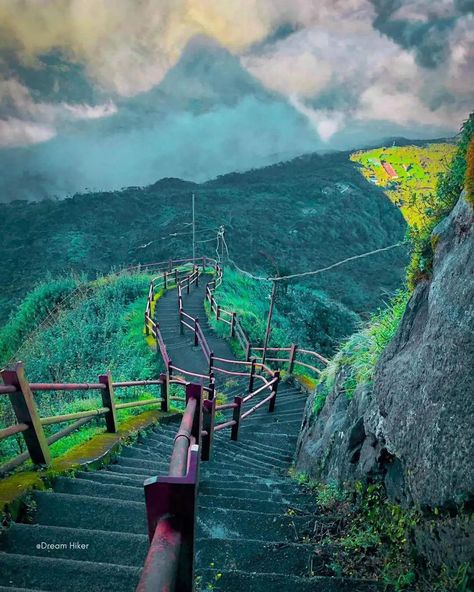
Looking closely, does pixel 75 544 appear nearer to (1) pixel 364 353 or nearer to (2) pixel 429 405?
(2) pixel 429 405

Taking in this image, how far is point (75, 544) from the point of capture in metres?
2.64

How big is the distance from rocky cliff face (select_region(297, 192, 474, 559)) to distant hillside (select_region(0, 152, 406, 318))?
27.8 meters

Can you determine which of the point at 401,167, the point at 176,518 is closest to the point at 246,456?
the point at 176,518

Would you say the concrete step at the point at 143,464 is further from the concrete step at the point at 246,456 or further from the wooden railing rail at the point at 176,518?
the wooden railing rail at the point at 176,518

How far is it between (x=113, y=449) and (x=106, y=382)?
0.82m

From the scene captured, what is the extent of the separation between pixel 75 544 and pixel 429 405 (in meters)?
2.57

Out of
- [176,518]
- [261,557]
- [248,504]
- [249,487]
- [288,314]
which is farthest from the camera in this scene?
[288,314]

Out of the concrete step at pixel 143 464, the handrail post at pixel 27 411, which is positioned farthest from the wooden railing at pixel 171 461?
the concrete step at pixel 143 464

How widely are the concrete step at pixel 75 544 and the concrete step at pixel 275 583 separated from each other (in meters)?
0.52

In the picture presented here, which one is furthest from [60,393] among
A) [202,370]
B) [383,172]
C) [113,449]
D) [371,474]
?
[383,172]

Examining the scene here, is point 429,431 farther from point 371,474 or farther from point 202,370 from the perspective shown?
point 202,370

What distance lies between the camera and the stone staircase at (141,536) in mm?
2254

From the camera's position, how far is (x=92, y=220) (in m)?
45.4

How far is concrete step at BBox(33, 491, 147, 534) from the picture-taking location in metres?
2.96
